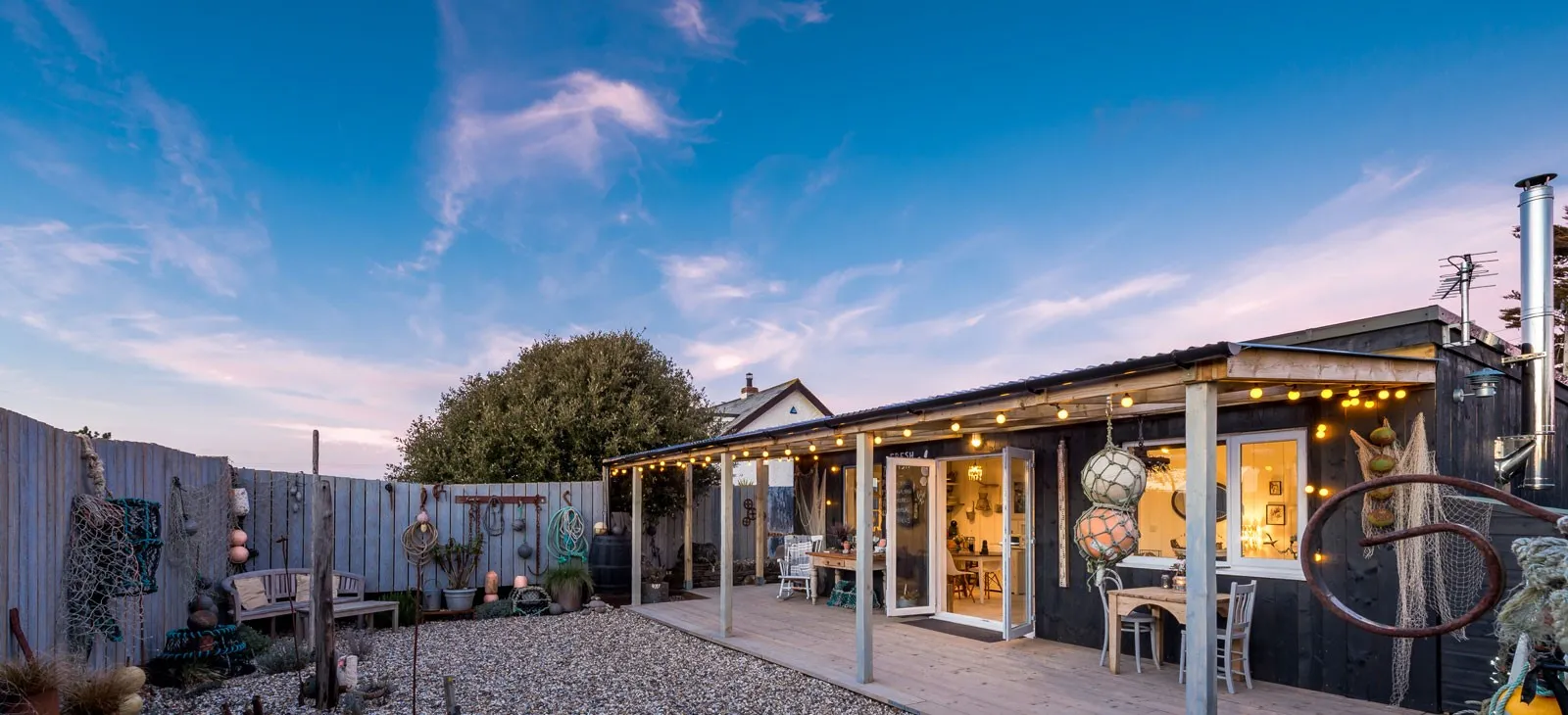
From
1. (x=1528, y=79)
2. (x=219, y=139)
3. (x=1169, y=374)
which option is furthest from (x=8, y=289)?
(x=1528, y=79)

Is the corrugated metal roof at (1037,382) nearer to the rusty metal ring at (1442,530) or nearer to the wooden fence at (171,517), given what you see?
the rusty metal ring at (1442,530)

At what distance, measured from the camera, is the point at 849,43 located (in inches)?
365

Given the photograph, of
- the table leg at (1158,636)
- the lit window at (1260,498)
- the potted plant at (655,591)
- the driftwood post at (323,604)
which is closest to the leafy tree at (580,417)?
the potted plant at (655,591)

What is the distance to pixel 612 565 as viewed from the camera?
11148 millimetres

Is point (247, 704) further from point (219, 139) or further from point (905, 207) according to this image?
point (905, 207)

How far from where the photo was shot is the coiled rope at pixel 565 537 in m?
11.4

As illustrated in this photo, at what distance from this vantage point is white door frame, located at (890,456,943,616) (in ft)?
30.9

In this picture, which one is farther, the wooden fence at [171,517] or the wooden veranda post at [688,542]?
the wooden veranda post at [688,542]

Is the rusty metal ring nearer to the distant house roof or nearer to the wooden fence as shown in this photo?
the wooden fence

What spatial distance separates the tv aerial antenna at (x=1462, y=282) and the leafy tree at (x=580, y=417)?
1030cm

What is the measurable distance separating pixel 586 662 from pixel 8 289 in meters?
5.06

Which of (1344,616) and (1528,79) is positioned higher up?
(1528,79)

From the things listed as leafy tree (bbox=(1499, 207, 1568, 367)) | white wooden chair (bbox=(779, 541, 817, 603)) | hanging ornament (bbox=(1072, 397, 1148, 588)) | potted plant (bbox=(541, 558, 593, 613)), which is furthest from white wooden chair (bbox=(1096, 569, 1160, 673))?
leafy tree (bbox=(1499, 207, 1568, 367))

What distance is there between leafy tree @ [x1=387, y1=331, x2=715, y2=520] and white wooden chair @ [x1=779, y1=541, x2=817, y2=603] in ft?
8.87
